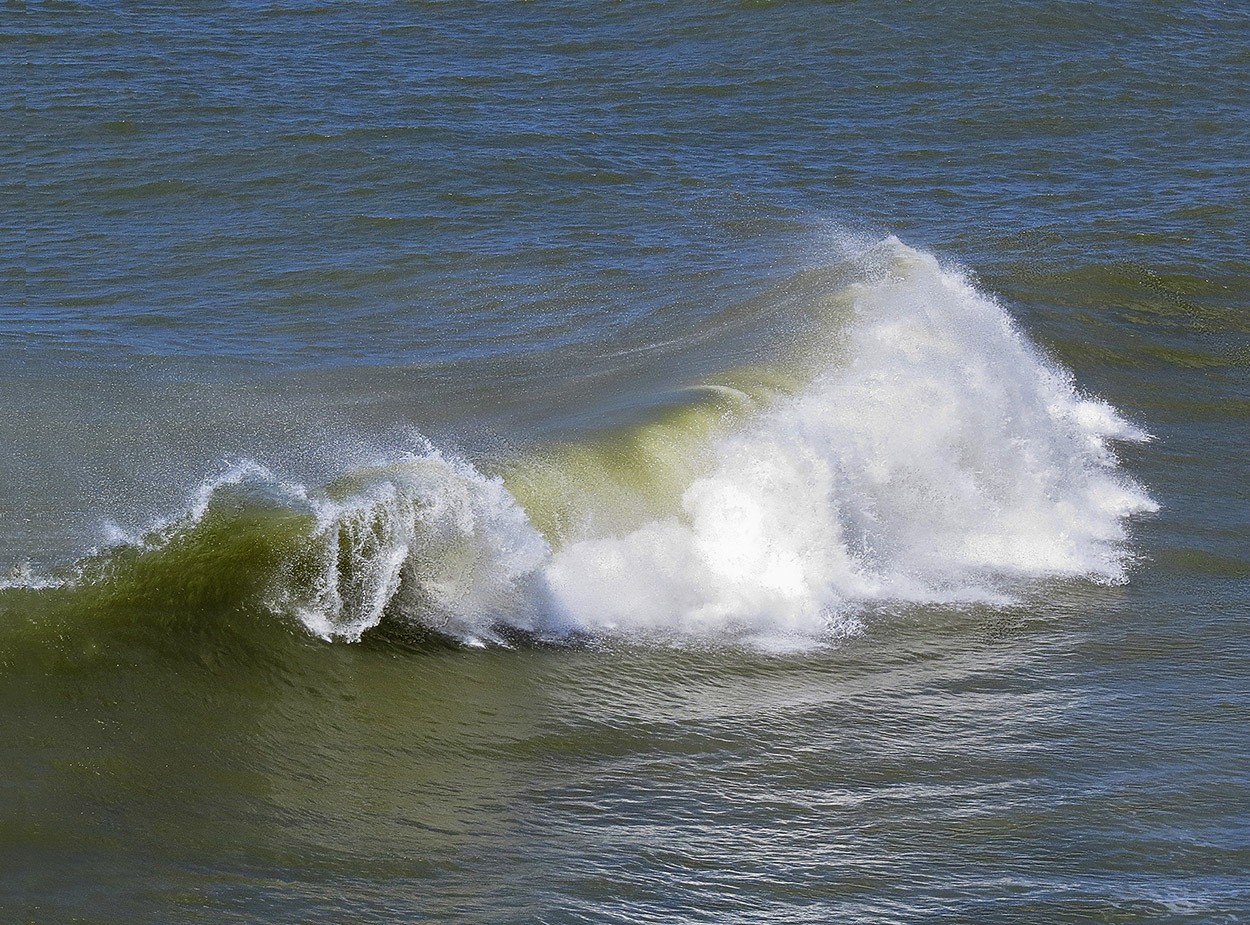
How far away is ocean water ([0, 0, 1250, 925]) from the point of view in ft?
21.4

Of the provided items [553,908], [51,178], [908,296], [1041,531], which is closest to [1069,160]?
[908,296]

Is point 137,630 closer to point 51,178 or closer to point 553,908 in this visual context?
point 553,908

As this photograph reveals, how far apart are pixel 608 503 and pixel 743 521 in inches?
35.1

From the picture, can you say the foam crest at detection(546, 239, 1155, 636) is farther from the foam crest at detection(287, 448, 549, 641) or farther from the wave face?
the foam crest at detection(287, 448, 549, 641)

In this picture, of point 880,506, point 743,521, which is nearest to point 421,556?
point 743,521

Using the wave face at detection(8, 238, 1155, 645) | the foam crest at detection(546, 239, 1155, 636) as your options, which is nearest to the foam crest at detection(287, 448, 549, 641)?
the wave face at detection(8, 238, 1155, 645)

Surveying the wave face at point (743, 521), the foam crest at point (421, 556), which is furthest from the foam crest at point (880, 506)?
the foam crest at point (421, 556)

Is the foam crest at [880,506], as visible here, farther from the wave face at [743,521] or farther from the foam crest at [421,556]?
the foam crest at [421,556]

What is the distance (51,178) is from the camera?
17656 mm

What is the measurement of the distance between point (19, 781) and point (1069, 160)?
54.9 ft

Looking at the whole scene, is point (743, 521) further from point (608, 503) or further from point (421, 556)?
point (421, 556)

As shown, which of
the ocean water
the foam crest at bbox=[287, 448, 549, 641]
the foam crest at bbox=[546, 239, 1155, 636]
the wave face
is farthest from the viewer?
the foam crest at bbox=[546, 239, 1155, 636]

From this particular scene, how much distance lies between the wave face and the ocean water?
4cm

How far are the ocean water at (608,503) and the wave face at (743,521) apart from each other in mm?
36
